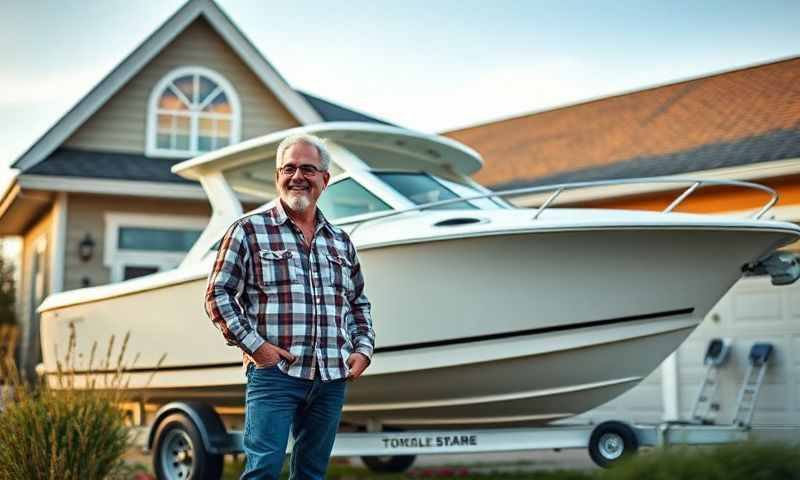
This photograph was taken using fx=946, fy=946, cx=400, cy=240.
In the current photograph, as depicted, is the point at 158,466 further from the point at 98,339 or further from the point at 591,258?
the point at 591,258

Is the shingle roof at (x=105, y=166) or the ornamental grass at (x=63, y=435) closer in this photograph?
the ornamental grass at (x=63, y=435)

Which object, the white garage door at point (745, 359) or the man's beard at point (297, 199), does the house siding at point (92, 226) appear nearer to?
the white garage door at point (745, 359)

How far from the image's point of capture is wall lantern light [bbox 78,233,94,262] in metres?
12.0

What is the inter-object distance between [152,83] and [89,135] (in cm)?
114

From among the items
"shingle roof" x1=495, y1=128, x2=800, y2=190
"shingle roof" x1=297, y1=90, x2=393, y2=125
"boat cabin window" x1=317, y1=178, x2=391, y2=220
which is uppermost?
"shingle roof" x1=297, y1=90, x2=393, y2=125

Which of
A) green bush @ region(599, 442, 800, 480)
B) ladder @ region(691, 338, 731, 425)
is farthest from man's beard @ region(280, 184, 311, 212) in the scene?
ladder @ region(691, 338, 731, 425)

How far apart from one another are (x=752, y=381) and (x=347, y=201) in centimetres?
534

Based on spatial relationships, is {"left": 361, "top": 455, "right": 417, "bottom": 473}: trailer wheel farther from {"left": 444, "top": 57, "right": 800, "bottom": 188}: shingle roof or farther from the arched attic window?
the arched attic window

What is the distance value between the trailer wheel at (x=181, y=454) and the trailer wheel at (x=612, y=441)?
8.12ft

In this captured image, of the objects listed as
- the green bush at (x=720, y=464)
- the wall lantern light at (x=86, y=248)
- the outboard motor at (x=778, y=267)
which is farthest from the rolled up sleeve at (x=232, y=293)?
the wall lantern light at (x=86, y=248)

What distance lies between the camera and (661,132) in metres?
12.5

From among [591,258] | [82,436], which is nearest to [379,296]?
[591,258]

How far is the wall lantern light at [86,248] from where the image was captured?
1195 centimetres

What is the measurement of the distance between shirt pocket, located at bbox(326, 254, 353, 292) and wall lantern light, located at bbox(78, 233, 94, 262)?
882 cm
